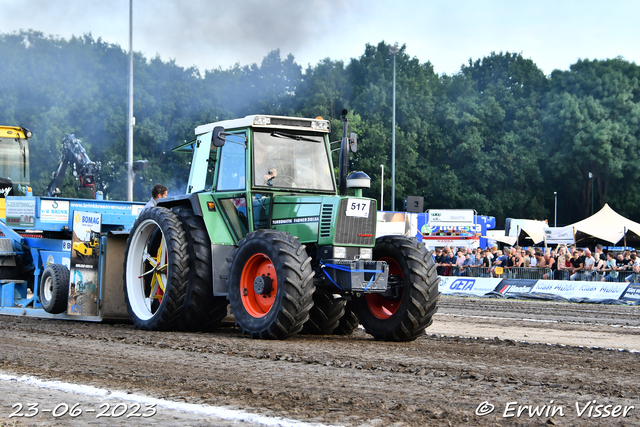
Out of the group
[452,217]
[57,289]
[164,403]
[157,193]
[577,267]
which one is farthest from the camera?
[452,217]

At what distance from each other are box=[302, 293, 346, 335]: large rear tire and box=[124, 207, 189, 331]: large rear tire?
1753 millimetres

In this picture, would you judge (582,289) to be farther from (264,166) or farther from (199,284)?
(199,284)

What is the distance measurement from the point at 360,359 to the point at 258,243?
2204 millimetres

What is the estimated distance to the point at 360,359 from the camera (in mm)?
7156

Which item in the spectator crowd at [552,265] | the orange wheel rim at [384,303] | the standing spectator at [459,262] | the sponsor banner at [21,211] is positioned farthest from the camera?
the standing spectator at [459,262]

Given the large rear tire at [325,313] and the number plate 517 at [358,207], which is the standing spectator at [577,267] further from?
the number plate 517 at [358,207]

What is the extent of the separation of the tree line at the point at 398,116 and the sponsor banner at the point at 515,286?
29.1 meters

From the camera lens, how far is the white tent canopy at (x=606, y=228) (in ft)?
103

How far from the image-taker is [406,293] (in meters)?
8.91

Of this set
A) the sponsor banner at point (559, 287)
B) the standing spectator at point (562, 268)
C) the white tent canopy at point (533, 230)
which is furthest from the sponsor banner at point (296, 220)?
the white tent canopy at point (533, 230)

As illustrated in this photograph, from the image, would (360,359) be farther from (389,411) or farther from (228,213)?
(228,213)

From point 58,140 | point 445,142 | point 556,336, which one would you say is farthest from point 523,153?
point 556,336

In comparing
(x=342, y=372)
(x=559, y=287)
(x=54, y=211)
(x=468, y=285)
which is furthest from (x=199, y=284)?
(x=468, y=285)

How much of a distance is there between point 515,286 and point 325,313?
13.7 metres
